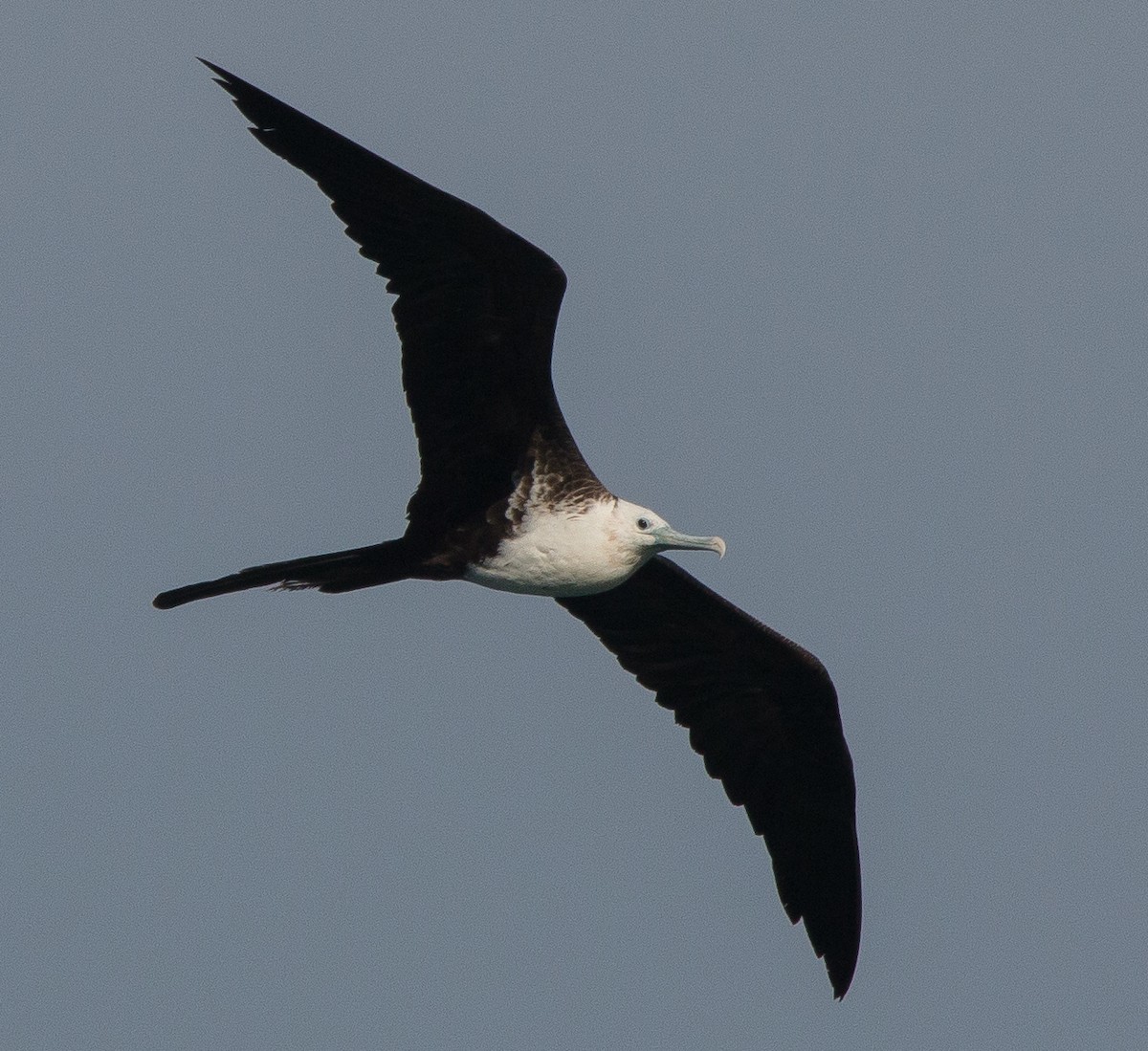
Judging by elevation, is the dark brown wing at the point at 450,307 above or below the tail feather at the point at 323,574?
above

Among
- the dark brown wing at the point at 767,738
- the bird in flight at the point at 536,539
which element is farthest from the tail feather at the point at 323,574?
the dark brown wing at the point at 767,738

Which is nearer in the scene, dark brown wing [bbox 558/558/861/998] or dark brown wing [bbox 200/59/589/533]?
dark brown wing [bbox 200/59/589/533]

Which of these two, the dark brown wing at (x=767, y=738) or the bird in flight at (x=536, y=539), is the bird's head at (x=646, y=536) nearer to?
the bird in flight at (x=536, y=539)

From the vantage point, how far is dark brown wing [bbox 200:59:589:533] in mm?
6617

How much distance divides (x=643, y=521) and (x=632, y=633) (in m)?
1.07

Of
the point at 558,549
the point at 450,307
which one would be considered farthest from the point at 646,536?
the point at 450,307

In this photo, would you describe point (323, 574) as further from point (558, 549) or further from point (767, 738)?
point (767, 738)

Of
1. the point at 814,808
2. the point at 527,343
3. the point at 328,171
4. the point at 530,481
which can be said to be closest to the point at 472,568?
the point at 530,481

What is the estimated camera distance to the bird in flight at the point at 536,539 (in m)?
6.71

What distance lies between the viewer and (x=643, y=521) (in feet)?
23.6

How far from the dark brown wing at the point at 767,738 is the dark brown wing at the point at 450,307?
44.6 inches

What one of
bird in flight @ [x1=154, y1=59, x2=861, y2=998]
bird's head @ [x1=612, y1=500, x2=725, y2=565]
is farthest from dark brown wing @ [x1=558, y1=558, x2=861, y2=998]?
bird's head @ [x1=612, y1=500, x2=725, y2=565]

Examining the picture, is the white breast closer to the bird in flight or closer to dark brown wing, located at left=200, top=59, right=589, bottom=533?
the bird in flight

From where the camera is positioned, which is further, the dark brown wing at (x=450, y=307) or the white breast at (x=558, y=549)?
the white breast at (x=558, y=549)
